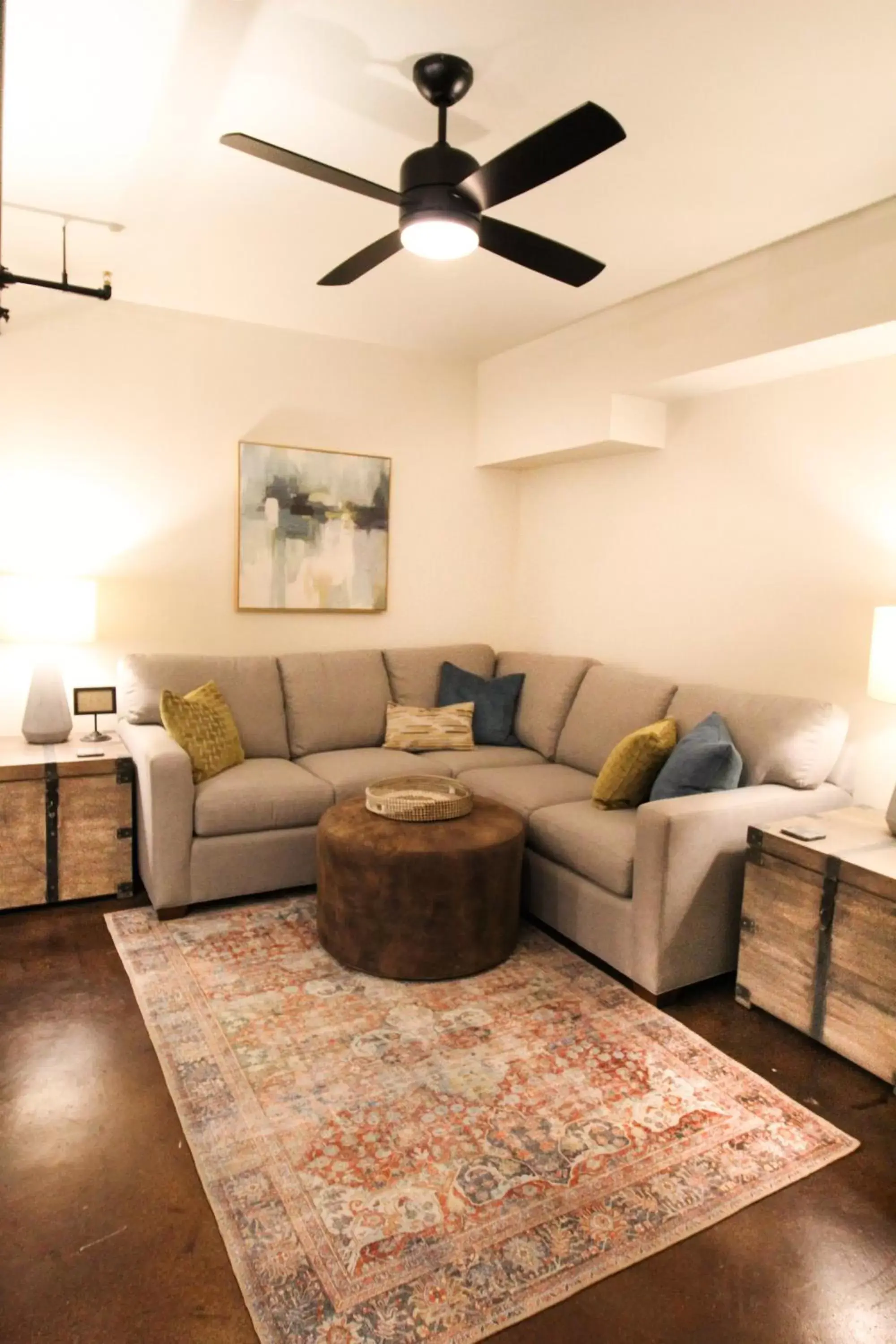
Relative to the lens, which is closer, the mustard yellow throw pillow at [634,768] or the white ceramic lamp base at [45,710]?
the mustard yellow throw pillow at [634,768]

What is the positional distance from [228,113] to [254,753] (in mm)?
2530

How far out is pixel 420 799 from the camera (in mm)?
3020

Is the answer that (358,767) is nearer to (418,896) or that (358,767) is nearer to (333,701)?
(333,701)

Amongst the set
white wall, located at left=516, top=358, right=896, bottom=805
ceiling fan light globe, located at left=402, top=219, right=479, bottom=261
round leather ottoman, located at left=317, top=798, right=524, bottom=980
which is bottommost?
round leather ottoman, located at left=317, top=798, right=524, bottom=980

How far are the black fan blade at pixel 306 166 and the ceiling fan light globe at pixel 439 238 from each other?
77mm

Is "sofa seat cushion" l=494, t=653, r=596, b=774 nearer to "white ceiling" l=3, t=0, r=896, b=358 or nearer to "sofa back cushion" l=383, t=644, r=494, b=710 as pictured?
"sofa back cushion" l=383, t=644, r=494, b=710

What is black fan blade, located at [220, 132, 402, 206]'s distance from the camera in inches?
68.8

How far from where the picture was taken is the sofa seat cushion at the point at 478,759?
12.5 ft

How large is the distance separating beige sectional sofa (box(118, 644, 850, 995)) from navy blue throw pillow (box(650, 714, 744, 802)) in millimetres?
116

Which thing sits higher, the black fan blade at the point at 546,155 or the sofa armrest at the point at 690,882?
the black fan blade at the point at 546,155

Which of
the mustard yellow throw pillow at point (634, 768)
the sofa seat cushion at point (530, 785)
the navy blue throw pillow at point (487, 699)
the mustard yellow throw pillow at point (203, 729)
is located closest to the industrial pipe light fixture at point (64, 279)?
the mustard yellow throw pillow at point (203, 729)

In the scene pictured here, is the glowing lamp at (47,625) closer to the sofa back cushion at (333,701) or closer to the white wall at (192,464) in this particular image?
the white wall at (192,464)

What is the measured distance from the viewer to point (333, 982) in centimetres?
273

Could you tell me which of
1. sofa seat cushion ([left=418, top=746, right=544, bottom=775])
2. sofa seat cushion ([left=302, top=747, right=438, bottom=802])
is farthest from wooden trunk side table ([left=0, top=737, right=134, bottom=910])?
sofa seat cushion ([left=418, top=746, right=544, bottom=775])
